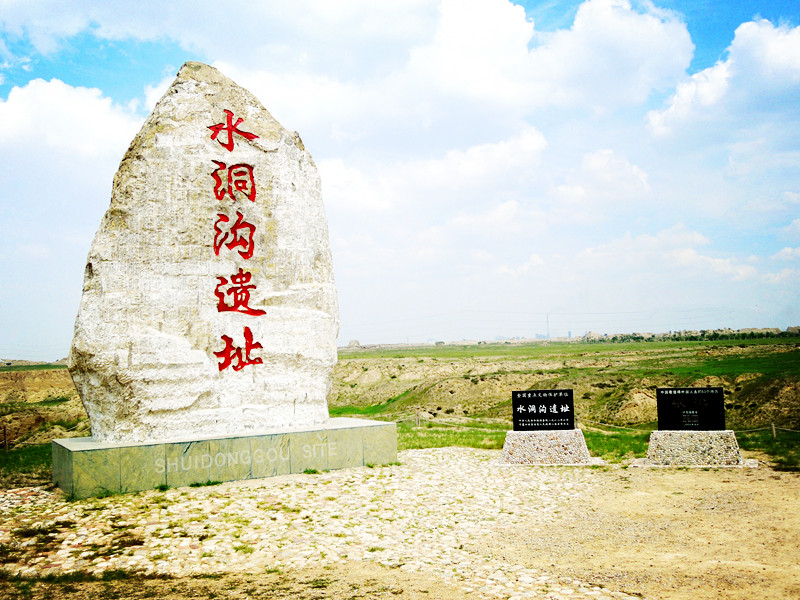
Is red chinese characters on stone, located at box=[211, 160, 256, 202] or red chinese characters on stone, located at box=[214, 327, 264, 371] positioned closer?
red chinese characters on stone, located at box=[214, 327, 264, 371]

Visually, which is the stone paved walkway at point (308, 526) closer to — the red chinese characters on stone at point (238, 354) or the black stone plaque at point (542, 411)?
the black stone plaque at point (542, 411)

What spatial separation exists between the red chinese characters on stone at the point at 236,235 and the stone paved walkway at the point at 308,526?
522 cm

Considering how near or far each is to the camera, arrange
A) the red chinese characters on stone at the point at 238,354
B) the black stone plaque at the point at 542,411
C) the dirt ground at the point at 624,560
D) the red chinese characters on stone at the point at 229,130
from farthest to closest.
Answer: the black stone plaque at the point at 542,411, the red chinese characters on stone at the point at 229,130, the red chinese characters on stone at the point at 238,354, the dirt ground at the point at 624,560

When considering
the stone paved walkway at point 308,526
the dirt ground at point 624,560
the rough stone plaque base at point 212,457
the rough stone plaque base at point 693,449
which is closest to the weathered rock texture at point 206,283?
the rough stone plaque base at point 212,457

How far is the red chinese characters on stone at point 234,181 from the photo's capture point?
13625mm

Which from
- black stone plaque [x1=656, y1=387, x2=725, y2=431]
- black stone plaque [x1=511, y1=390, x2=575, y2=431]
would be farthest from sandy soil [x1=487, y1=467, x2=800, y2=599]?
black stone plaque [x1=511, y1=390, x2=575, y2=431]

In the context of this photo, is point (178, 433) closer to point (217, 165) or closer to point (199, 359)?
point (199, 359)

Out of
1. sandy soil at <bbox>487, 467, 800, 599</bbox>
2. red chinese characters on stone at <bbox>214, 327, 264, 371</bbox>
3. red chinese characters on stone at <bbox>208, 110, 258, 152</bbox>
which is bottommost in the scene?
sandy soil at <bbox>487, 467, 800, 599</bbox>

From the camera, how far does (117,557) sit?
26.3ft

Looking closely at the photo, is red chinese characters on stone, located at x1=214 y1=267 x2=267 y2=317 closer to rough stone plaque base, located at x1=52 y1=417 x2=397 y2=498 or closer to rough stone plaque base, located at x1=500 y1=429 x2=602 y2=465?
rough stone plaque base, located at x1=52 y1=417 x2=397 y2=498

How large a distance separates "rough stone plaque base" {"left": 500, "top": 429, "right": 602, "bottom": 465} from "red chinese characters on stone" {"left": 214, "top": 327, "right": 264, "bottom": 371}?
693cm

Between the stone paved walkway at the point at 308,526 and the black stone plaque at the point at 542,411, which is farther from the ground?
the black stone plaque at the point at 542,411

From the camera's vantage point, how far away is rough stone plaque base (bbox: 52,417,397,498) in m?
11.4

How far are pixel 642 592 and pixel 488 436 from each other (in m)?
14.3
